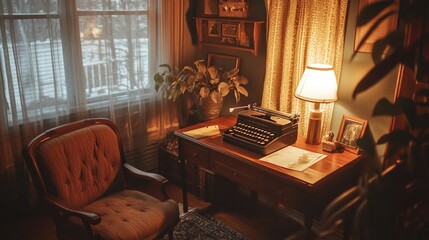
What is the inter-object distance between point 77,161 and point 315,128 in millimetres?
1453

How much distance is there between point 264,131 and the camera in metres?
2.27

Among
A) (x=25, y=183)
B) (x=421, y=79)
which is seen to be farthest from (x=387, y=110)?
(x=25, y=183)

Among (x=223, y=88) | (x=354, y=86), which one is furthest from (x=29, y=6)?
(x=354, y=86)

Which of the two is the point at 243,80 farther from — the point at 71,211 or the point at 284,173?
the point at 71,211

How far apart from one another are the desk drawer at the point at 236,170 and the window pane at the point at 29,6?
149 cm

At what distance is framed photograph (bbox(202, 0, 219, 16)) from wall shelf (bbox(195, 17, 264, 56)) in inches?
3.0

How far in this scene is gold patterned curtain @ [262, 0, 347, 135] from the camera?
7.45 ft

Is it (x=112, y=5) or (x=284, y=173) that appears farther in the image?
(x=112, y=5)

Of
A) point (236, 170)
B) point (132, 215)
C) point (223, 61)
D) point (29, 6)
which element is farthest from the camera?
point (223, 61)

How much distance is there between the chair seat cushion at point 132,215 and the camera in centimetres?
189

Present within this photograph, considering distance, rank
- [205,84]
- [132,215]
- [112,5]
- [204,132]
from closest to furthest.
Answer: [132,215]
[204,132]
[112,5]
[205,84]

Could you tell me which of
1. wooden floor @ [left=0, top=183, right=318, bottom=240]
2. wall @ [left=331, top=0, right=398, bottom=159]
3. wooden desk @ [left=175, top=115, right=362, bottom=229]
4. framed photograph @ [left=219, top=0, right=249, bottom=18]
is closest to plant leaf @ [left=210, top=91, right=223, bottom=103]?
wooden desk @ [left=175, top=115, right=362, bottom=229]

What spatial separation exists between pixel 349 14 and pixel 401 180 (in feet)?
4.94

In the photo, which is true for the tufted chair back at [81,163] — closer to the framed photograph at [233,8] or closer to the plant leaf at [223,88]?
the plant leaf at [223,88]
